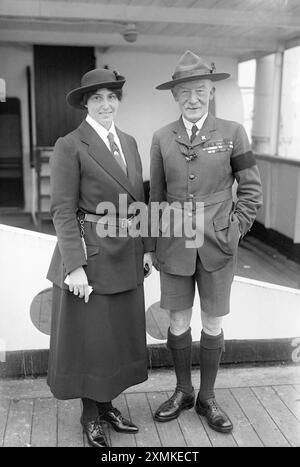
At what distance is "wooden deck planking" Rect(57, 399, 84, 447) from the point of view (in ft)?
7.46

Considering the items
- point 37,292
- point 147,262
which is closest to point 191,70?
point 147,262

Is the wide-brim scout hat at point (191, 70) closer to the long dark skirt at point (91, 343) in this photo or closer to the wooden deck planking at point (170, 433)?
the long dark skirt at point (91, 343)

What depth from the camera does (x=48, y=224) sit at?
343cm

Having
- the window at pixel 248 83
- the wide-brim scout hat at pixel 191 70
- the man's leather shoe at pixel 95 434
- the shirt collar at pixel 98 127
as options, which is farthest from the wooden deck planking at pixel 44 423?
the window at pixel 248 83

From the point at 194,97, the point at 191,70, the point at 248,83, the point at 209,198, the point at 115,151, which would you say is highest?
the point at 248,83

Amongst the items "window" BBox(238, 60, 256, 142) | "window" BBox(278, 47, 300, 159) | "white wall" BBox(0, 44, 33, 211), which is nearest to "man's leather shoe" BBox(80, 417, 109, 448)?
"white wall" BBox(0, 44, 33, 211)

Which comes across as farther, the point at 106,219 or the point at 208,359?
the point at 208,359

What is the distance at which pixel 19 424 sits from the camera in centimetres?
241

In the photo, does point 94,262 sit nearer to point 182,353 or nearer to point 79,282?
point 79,282

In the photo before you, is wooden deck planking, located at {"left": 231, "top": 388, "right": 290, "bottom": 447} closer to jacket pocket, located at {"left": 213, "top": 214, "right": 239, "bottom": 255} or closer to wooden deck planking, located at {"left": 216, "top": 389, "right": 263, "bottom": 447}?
wooden deck planking, located at {"left": 216, "top": 389, "right": 263, "bottom": 447}

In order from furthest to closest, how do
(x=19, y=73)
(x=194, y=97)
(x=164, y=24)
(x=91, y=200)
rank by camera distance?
(x=19, y=73) → (x=164, y=24) → (x=194, y=97) → (x=91, y=200)

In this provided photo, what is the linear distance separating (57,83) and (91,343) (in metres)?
1.63

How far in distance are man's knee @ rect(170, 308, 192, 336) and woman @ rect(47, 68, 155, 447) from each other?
231 millimetres

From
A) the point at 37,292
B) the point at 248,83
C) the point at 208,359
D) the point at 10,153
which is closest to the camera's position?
the point at 208,359
